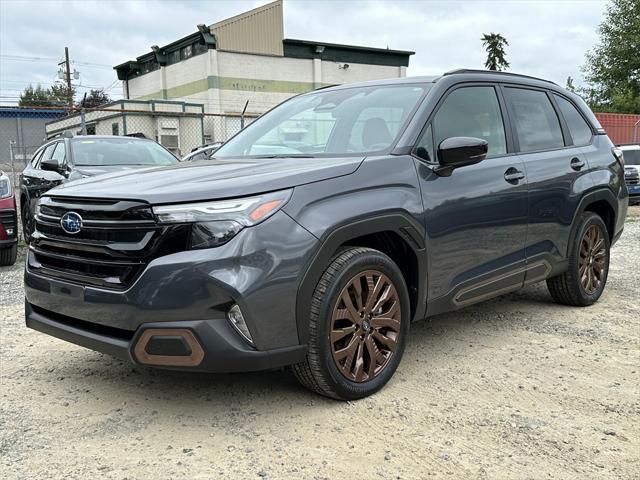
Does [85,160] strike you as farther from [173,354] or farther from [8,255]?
[173,354]

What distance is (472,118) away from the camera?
4129 millimetres

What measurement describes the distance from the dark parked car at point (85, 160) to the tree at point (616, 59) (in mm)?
34922

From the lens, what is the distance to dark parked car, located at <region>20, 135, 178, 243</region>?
7957 millimetres

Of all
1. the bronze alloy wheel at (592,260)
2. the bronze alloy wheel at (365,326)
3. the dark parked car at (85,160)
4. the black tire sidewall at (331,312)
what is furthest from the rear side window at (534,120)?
the dark parked car at (85,160)

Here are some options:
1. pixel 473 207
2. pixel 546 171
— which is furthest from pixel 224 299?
pixel 546 171

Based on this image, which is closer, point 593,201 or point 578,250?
point 578,250

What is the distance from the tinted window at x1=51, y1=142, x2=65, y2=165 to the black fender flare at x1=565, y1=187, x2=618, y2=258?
6465mm

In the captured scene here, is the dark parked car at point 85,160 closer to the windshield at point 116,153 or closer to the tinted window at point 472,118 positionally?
the windshield at point 116,153

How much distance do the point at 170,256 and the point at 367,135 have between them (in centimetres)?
153

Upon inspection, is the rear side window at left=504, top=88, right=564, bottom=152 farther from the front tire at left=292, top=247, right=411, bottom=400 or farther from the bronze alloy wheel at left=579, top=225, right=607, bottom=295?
the front tire at left=292, top=247, right=411, bottom=400

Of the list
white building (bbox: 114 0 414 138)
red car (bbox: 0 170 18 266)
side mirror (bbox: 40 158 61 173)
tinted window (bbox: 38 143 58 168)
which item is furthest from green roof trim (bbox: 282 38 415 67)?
red car (bbox: 0 170 18 266)

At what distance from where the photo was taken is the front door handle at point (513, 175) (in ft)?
13.6

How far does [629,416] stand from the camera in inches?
123

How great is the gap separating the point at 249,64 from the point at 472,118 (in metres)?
33.7
